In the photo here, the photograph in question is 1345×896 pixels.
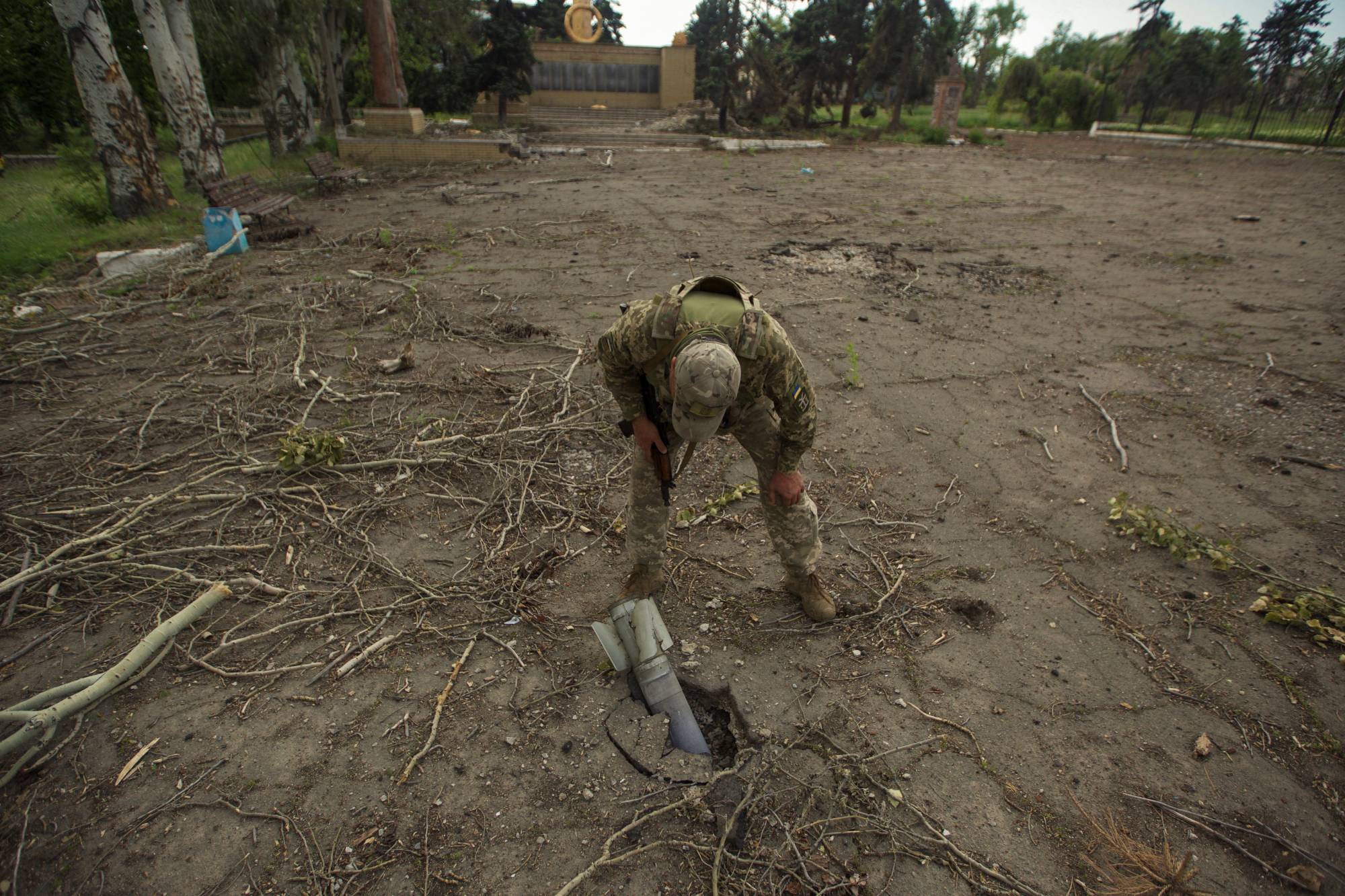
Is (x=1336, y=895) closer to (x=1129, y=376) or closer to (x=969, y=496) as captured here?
(x=969, y=496)

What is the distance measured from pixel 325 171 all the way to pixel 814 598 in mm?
11887

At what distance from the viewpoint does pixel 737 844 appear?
196 cm

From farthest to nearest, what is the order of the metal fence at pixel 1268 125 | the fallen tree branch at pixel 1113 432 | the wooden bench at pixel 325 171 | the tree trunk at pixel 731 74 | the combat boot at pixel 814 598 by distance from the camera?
the tree trunk at pixel 731 74 → the metal fence at pixel 1268 125 → the wooden bench at pixel 325 171 → the fallen tree branch at pixel 1113 432 → the combat boot at pixel 814 598

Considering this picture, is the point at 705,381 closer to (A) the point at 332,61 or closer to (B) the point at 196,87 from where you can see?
(B) the point at 196,87

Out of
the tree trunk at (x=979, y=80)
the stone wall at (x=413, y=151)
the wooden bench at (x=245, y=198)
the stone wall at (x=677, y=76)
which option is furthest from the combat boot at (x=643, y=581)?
the tree trunk at (x=979, y=80)

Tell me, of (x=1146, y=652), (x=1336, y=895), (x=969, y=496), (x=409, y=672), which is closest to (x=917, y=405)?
(x=969, y=496)

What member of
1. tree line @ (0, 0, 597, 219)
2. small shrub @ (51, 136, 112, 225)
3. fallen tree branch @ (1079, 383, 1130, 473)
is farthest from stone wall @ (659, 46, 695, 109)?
fallen tree branch @ (1079, 383, 1130, 473)

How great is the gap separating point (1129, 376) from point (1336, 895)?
3.85 m

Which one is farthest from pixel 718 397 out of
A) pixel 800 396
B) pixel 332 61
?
pixel 332 61

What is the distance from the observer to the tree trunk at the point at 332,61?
1546cm

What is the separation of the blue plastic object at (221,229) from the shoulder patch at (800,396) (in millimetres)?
7931

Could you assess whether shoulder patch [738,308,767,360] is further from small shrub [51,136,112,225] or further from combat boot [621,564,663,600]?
small shrub [51,136,112,225]

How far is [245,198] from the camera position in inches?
333

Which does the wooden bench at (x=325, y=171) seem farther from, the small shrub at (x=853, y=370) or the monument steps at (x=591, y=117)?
the monument steps at (x=591, y=117)
